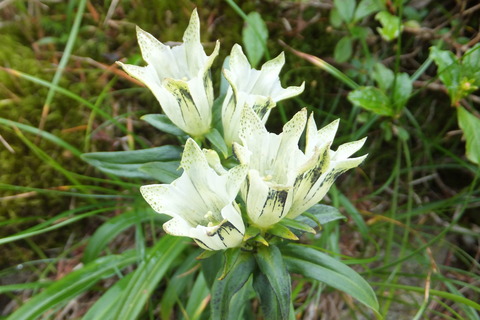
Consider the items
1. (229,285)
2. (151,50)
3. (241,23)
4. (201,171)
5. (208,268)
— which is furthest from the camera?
(241,23)

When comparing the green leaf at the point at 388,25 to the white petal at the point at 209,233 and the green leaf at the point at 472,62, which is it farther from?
the white petal at the point at 209,233

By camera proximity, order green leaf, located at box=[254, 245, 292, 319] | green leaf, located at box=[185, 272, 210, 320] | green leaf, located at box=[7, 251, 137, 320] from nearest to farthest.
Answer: green leaf, located at box=[254, 245, 292, 319], green leaf, located at box=[7, 251, 137, 320], green leaf, located at box=[185, 272, 210, 320]

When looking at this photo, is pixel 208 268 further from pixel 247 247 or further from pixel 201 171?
pixel 201 171

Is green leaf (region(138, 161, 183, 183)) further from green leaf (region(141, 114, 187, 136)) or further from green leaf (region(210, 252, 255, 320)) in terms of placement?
green leaf (region(210, 252, 255, 320))

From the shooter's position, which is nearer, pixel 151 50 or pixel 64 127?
pixel 151 50

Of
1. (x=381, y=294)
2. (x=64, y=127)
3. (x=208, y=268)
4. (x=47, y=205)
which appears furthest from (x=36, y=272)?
(x=381, y=294)

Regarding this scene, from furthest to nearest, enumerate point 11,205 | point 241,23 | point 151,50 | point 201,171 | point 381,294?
point 241,23 → point 11,205 → point 381,294 → point 151,50 → point 201,171

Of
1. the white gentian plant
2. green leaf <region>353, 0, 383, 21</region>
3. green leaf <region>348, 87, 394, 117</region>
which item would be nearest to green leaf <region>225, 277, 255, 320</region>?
the white gentian plant

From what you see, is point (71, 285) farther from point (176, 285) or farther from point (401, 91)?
point (401, 91)

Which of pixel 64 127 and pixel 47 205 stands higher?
pixel 64 127
